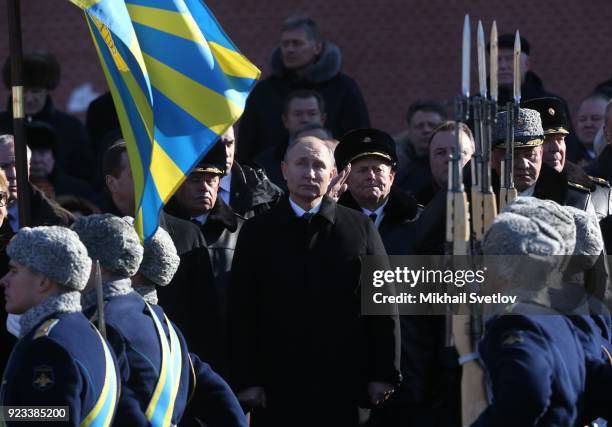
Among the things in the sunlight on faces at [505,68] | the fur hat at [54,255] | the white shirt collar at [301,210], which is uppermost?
the sunlight on faces at [505,68]

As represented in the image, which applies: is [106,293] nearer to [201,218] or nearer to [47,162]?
[201,218]

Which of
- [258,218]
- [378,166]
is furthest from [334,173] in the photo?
[258,218]

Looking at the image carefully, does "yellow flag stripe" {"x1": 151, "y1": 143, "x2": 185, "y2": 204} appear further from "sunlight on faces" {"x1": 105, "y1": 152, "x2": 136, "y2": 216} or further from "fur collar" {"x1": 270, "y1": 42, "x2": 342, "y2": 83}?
"fur collar" {"x1": 270, "y1": 42, "x2": 342, "y2": 83}

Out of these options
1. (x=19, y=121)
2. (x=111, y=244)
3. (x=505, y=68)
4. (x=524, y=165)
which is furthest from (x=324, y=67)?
(x=111, y=244)

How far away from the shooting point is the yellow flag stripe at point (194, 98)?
764 cm

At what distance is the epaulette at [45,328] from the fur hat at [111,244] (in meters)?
0.59

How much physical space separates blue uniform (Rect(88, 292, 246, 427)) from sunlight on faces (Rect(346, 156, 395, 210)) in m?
2.51

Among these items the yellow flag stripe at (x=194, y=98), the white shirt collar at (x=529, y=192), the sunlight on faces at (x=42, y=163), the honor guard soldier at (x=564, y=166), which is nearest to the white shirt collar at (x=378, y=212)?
the white shirt collar at (x=529, y=192)

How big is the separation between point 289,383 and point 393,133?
7.36m

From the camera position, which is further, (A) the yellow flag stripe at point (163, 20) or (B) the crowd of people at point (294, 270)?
(A) the yellow flag stripe at point (163, 20)

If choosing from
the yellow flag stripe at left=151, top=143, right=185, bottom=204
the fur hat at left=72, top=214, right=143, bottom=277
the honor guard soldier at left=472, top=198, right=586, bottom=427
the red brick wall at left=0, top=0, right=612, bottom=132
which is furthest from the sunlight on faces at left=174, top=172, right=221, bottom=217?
the red brick wall at left=0, top=0, right=612, bottom=132

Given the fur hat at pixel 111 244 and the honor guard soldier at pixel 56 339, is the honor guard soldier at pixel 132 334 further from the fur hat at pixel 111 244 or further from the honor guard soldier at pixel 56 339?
the honor guard soldier at pixel 56 339

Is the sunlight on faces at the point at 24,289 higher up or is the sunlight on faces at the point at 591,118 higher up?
the sunlight on faces at the point at 591,118

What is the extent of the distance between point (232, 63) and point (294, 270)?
115 cm
